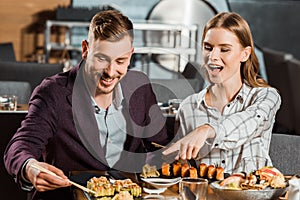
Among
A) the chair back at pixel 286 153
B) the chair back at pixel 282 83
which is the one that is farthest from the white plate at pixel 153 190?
the chair back at pixel 282 83

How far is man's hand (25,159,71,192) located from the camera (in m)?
2.07

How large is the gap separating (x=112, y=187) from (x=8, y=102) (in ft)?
5.76

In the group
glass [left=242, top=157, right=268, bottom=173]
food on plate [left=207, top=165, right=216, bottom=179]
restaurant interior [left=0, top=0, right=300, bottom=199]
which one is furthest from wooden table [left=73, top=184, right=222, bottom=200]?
restaurant interior [left=0, top=0, right=300, bottom=199]

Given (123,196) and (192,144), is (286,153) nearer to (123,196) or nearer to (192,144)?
(192,144)

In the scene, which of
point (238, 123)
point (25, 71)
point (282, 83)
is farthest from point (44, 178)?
point (282, 83)

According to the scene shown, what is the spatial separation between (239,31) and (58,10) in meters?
4.70

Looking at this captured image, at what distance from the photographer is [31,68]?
15.6ft

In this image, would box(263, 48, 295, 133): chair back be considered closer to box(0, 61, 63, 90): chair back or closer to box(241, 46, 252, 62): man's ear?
box(0, 61, 63, 90): chair back

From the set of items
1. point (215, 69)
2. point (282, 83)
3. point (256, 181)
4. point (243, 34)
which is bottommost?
point (282, 83)

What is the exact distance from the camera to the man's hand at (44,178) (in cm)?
207

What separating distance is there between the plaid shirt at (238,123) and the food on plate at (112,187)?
426 millimetres

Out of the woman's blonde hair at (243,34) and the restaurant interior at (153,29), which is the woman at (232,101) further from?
the restaurant interior at (153,29)

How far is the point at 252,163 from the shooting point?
277cm

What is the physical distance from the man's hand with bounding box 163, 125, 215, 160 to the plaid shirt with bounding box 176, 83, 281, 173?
17cm
